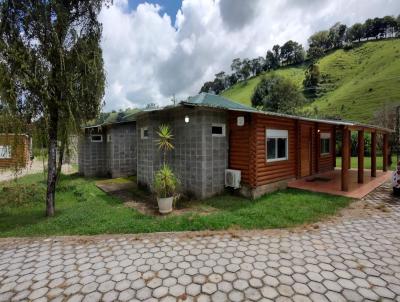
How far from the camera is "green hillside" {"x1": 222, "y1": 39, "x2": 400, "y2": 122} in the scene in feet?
124

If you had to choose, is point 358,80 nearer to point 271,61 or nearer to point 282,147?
point 271,61

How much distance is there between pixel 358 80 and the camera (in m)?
50.7

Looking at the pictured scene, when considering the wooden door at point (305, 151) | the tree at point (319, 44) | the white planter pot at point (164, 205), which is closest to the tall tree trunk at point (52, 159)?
the white planter pot at point (164, 205)

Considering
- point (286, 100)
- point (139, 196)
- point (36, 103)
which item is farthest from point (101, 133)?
point (286, 100)

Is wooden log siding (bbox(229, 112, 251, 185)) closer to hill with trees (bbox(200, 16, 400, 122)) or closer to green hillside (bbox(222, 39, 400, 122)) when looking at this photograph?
hill with trees (bbox(200, 16, 400, 122))

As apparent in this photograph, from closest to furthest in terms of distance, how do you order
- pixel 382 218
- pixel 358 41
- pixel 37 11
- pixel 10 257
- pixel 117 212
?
pixel 10 257, pixel 37 11, pixel 382 218, pixel 117 212, pixel 358 41


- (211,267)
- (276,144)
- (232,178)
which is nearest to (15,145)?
(211,267)

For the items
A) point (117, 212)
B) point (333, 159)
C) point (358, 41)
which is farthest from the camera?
point (358, 41)

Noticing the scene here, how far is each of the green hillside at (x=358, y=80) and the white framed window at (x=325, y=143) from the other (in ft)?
72.9

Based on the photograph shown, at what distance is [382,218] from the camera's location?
5770mm

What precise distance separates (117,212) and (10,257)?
2.67 m

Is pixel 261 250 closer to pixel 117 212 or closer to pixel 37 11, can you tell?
pixel 117 212

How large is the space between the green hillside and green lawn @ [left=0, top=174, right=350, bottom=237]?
3019 cm

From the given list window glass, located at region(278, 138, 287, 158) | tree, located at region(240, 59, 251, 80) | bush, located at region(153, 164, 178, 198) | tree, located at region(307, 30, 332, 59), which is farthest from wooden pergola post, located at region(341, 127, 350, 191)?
tree, located at region(240, 59, 251, 80)
